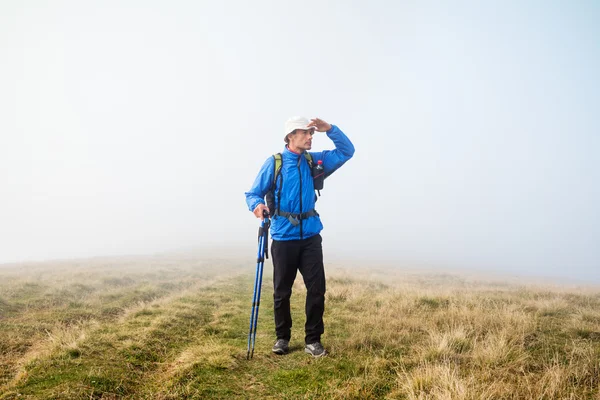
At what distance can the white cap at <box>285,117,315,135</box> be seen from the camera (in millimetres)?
6013

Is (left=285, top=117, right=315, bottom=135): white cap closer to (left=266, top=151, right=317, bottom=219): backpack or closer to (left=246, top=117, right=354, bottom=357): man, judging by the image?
(left=246, top=117, right=354, bottom=357): man

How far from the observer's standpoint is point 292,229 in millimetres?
5746

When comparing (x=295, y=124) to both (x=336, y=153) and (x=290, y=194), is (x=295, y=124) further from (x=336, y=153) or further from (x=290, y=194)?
(x=290, y=194)

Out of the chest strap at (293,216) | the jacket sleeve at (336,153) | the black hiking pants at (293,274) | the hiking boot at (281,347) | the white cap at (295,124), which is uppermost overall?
the white cap at (295,124)

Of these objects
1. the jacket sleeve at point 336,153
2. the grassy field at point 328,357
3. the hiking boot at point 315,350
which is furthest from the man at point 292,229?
the grassy field at point 328,357

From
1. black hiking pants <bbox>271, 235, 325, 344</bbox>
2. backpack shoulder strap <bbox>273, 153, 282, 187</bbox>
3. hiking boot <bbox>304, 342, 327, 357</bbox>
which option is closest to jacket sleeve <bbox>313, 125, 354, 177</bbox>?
backpack shoulder strap <bbox>273, 153, 282, 187</bbox>

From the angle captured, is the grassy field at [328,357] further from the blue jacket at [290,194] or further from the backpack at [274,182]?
the backpack at [274,182]

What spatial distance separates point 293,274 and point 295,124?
2.75 meters

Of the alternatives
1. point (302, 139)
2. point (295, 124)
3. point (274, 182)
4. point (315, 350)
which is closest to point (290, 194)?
point (274, 182)

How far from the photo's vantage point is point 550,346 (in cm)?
527

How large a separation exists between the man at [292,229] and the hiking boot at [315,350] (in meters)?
0.10

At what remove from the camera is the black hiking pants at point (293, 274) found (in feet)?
18.5

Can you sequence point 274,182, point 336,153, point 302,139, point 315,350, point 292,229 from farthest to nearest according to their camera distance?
point 336,153 < point 302,139 < point 274,182 < point 292,229 < point 315,350

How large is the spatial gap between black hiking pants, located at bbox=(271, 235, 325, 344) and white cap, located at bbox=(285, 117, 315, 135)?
2.02m
